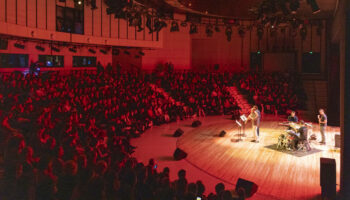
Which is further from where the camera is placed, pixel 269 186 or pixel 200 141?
pixel 200 141

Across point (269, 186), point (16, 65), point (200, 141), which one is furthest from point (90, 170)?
point (16, 65)

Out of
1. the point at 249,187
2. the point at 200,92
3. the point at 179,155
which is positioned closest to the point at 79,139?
the point at 179,155

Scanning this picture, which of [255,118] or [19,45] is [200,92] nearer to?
[255,118]

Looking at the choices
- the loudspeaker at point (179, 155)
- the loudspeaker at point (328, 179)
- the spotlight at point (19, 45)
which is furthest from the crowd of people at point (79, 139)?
the loudspeaker at point (328, 179)

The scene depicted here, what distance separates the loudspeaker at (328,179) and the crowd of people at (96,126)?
2.39 metres

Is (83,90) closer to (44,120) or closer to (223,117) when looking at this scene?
(44,120)

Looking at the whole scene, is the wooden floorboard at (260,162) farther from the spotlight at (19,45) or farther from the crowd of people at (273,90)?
the spotlight at (19,45)

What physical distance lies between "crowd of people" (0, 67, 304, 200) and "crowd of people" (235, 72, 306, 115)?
87 mm

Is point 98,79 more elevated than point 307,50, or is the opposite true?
point 307,50

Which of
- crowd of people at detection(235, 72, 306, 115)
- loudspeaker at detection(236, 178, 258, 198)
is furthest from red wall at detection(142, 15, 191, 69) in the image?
loudspeaker at detection(236, 178, 258, 198)

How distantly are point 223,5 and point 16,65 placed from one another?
10.8m

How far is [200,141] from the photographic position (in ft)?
39.5

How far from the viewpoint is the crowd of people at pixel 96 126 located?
4449 millimetres

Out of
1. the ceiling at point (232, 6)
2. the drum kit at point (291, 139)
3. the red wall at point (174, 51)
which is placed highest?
the ceiling at point (232, 6)
